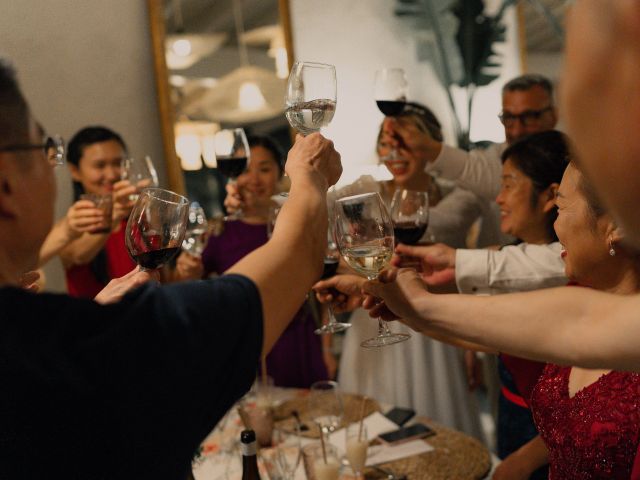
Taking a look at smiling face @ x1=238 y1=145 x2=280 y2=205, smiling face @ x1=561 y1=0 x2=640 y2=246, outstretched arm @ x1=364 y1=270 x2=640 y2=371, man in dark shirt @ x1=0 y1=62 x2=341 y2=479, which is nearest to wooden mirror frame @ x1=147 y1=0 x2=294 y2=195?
smiling face @ x1=238 y1=145 x2=280 y2=205

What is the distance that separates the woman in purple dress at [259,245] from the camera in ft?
9.58

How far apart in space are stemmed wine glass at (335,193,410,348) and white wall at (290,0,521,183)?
2421mm

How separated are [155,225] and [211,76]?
2546 mm

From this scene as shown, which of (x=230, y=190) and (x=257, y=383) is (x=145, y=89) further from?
(x=257, y=383)

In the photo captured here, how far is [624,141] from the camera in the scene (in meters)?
0.58

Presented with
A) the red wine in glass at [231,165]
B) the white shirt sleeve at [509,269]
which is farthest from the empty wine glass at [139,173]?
the white shirt sleeve at [509,269]

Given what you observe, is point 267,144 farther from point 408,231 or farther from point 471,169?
point 408,231

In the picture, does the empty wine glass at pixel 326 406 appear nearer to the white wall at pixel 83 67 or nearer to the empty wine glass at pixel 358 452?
the empty wine glass at pixel 358 452

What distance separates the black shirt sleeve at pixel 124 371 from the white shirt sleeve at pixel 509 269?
49.4 inches

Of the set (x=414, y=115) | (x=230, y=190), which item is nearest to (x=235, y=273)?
(x=230, y=190)

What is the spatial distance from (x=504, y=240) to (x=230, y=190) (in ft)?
4.77

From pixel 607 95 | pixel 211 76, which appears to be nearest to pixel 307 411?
pixel 607 95

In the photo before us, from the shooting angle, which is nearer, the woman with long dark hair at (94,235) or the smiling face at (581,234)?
the smiling face at (581,234)

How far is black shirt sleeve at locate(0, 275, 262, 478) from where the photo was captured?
0.74 metres
